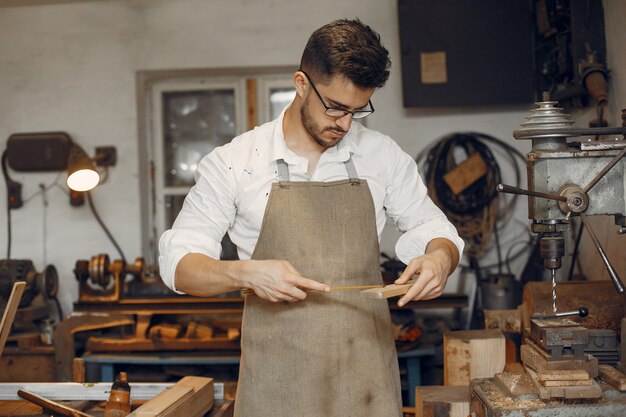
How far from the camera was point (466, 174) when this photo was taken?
5.04 meters

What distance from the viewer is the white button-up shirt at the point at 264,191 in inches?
88.4

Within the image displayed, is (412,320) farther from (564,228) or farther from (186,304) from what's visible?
(564,228)

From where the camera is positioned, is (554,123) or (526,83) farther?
(526,83)

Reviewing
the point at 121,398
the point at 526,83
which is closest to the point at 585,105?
the point at 526,83

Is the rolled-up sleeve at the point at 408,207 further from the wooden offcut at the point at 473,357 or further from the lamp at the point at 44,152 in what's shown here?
the lamp at the point at 44,152

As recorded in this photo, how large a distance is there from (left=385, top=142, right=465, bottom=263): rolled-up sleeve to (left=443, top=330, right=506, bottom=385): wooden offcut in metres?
0.36

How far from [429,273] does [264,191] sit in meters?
0.60

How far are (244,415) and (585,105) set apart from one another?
2.60m

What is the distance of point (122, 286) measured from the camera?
15.1ft

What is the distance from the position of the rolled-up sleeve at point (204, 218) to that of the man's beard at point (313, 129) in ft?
0.91

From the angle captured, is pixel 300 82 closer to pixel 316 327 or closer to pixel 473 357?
Answer: pixel 316 327

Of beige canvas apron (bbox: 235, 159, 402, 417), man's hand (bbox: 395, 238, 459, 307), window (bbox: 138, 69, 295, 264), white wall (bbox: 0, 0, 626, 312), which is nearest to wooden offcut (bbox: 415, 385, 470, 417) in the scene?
beige canvas apron (bbox: 235, 159, 402, 417)

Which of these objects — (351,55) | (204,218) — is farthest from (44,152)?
(351,55)

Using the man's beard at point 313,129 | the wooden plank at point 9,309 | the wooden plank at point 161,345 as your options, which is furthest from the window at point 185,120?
the wooden plank at point 9,309
